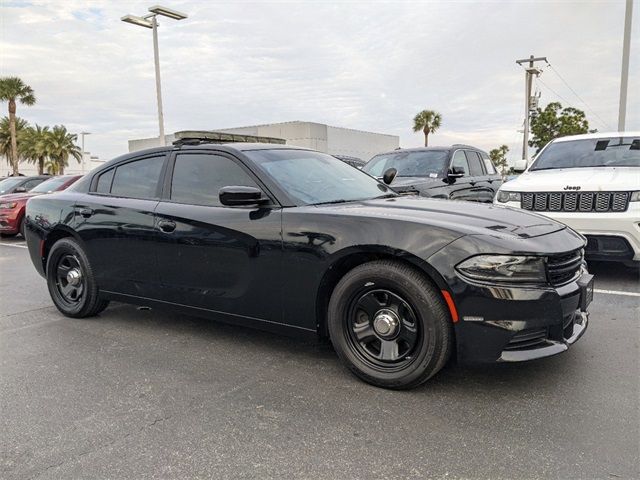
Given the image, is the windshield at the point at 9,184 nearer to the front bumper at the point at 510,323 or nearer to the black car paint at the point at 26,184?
the black car paint at the point at 26,184

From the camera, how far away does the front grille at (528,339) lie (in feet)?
9.38

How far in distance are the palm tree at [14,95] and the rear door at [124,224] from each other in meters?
38.3

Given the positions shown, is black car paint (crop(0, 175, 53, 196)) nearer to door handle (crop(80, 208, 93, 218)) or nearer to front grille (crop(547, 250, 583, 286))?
door handle (crop(80, 208, 93, 218))

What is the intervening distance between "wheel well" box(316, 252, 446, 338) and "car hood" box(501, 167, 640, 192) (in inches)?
142

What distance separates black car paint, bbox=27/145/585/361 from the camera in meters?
2.87

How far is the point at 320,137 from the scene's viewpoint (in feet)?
133

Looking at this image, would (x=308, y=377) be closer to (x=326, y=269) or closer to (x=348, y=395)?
(x=348, y=395)

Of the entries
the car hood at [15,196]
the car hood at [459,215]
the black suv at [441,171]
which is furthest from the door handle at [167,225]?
the car hood at [15,196]

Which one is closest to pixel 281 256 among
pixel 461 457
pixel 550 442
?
pixel 461 457

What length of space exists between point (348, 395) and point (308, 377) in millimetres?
379

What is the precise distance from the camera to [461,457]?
241cm

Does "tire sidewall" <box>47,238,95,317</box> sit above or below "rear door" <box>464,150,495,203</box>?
below

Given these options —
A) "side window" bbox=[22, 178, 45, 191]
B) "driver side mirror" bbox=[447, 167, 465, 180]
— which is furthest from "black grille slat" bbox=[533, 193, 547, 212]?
"side window" bbox=[22, 178, 45, 191]

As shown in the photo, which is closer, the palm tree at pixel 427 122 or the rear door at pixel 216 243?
the rear door at pixel 216 243
